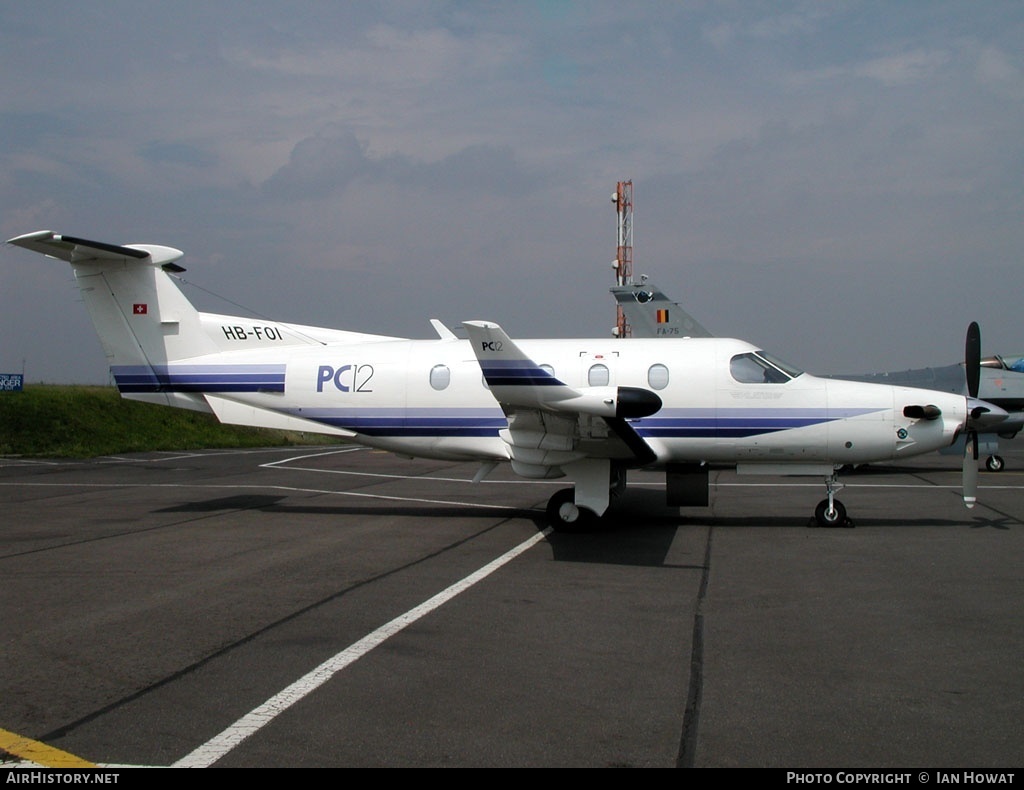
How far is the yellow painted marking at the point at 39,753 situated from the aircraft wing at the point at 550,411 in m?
5.84

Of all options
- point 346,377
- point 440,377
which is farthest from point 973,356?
point 346,377

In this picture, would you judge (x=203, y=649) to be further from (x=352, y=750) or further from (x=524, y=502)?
(x=524, y=502)

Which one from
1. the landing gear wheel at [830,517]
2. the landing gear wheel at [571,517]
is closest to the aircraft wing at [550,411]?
the landing gear wheel at [571,517]

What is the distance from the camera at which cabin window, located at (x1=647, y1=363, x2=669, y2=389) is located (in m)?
12.5

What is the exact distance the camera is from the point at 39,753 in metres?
4.32

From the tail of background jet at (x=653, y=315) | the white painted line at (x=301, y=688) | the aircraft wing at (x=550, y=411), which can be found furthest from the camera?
the tail of background jet at (x=653, y=315)

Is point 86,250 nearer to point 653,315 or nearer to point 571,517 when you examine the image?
point 571,517

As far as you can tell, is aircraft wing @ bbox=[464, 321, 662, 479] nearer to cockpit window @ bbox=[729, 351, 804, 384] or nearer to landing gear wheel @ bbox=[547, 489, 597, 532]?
landing gear wheel @ bbox=[547, 489, 597, 532]

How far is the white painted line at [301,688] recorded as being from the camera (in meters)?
4.31

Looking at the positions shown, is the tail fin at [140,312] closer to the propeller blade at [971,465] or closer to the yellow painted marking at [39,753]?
the yellow painted marking at [39,753]

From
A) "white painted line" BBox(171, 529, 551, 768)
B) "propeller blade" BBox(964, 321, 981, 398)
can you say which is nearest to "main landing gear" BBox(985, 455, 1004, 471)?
"propeller blade" BBox(964, 321, 981, 398)

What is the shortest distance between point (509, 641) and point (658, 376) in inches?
265

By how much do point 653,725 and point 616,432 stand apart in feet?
20.2
